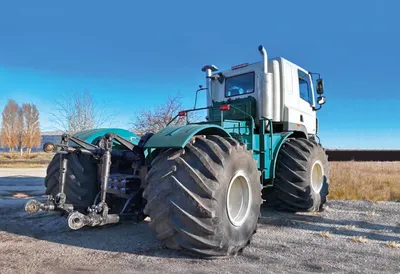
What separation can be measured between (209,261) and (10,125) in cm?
6842

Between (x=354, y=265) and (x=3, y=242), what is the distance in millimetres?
4590

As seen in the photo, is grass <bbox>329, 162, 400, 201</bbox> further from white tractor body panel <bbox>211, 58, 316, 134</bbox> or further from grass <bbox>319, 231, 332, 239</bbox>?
grass <bbox>319, 231, 332, 239</bbox>

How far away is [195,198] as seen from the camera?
366 cm

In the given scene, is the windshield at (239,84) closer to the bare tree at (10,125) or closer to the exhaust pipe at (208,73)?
the exhaust pipe at (208,73)

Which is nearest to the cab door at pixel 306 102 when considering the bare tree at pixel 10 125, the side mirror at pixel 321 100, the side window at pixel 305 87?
the side window at pixel 305 87

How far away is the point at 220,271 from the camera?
3553mm

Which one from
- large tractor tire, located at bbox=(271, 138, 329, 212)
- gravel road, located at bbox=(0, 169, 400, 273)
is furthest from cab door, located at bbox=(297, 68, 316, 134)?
gravel road, located at bbox=(0, 169, 400, 273)

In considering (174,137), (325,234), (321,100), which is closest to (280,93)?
(321,100)

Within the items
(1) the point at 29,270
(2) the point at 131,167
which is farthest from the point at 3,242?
(2) the point at 131,167

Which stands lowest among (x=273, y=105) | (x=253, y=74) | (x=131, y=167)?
(x=131, y=167)

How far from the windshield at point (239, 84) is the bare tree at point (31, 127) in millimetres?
59250

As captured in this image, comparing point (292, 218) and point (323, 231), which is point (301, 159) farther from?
point (323, 231)

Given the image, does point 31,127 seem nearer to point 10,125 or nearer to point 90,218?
point 10,125

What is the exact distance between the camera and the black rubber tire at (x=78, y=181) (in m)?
5.03
